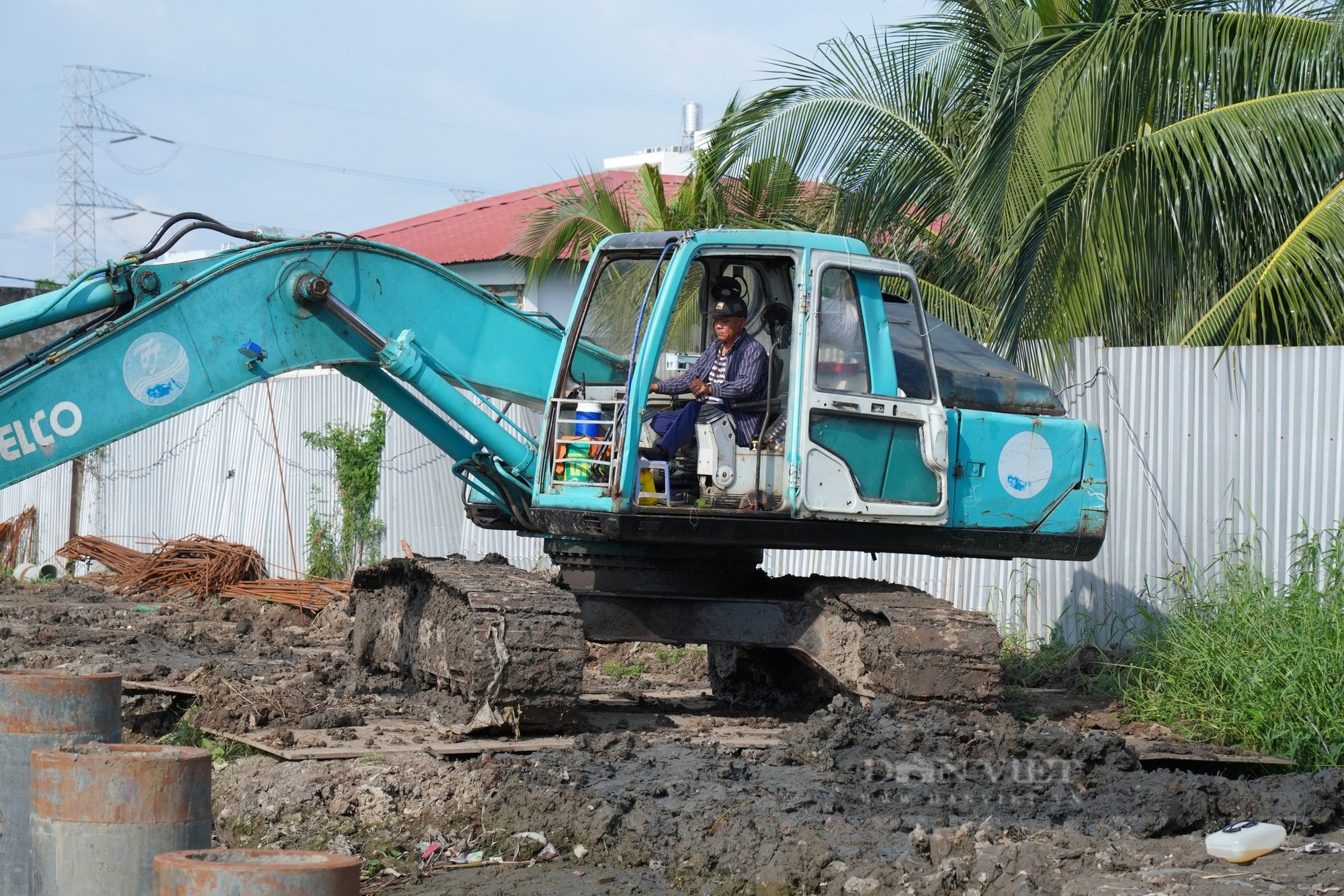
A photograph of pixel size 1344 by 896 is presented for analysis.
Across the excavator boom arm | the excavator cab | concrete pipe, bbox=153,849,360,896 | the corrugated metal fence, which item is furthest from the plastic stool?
concrete pipe, bbox=153,849,360,896

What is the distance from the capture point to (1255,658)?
791 centimetres

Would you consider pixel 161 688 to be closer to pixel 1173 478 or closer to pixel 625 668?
pixel 625 668

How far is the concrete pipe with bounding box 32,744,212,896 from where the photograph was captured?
427cm

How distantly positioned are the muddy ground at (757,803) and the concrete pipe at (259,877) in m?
1.85

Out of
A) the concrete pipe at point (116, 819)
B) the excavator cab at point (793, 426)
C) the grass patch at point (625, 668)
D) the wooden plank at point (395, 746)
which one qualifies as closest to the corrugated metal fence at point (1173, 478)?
the excavator cab at point (793, 426)

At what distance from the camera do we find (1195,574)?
938 centimetres

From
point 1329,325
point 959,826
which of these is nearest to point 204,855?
point 959,826

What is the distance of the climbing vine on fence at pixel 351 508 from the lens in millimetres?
16031

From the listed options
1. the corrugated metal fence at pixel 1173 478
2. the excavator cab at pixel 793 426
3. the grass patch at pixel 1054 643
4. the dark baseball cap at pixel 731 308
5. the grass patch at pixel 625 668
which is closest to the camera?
the excavator cab at pixel 793 426

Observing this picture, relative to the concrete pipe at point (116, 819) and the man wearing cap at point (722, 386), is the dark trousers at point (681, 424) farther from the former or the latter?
the concrete pipe at point (116, 819)

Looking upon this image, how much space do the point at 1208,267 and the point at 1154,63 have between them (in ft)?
5.24

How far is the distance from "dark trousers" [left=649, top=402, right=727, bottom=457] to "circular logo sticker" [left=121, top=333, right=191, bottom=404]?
2.38m

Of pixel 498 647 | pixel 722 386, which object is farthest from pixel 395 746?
pixel 722 386

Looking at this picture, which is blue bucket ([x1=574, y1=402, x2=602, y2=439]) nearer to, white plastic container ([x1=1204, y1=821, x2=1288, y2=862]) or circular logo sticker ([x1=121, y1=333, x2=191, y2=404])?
circular logo sticker ([x1=121, y1=333, x2=191, y2=404])
